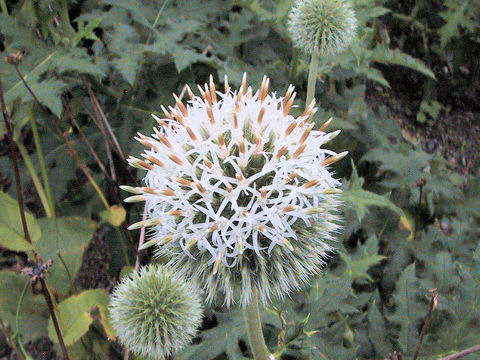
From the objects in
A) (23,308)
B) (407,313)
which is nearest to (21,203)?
(23,308)

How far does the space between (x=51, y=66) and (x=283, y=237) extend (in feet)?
4.76

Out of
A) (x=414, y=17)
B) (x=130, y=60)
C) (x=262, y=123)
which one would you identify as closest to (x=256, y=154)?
(x=262, y=123)

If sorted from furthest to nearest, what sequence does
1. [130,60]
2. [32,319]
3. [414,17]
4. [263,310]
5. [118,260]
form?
[414,17]
[118,260]
[32,319]
[130,60]
[263,310]

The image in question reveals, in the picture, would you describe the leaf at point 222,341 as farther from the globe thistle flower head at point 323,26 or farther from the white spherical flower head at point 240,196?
the globe thistle flower head at point 323,26

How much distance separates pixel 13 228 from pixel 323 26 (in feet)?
5.11

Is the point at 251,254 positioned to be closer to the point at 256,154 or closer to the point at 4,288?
the point at 256,154

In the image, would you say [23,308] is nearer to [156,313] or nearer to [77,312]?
[77,312]

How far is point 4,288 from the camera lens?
2.40 m

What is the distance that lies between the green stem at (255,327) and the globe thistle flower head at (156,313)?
8.2 inches

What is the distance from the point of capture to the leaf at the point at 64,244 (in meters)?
2.41

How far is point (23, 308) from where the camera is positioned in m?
2.42

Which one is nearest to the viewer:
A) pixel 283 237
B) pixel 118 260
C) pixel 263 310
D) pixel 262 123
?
Answer: pixel 283 237

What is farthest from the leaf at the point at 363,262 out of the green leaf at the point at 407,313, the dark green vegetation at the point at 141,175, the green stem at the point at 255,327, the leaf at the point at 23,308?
the leaf at the point at 23,308

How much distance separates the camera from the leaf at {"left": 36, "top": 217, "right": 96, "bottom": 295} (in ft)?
7.89
